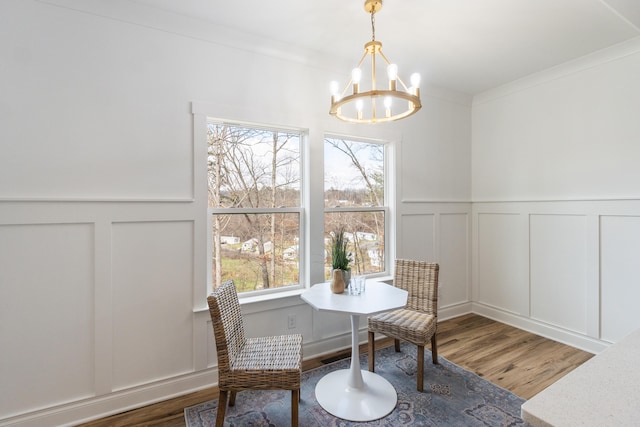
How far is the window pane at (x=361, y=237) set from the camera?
9.68 ft

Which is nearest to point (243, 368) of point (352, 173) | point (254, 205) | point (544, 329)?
point (254, 205)

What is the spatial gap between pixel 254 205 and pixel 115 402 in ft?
5.38

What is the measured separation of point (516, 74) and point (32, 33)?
4003 millimetres

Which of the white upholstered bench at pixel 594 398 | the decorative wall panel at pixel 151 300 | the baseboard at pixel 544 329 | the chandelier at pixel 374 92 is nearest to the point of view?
the white upholstered bench at pixel 594 398

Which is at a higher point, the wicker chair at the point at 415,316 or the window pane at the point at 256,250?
the window pane at the point at 256,250

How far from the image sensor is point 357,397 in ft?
6.87

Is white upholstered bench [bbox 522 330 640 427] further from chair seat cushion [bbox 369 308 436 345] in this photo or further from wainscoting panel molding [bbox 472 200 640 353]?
wainscoting panel molding [bbox 472 200 640 353]

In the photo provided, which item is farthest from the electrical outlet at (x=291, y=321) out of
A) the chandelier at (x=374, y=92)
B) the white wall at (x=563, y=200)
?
the white wall at (x=563, y=200)

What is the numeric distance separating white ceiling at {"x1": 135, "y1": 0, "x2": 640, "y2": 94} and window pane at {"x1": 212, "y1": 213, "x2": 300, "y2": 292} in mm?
1481

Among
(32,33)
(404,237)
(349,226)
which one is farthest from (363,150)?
(32,33)

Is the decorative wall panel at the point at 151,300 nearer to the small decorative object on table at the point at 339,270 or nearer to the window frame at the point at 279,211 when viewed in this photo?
the window frame at the point at 279,211

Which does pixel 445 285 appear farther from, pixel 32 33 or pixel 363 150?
pixel 32 33

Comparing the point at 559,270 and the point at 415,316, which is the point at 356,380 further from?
the point at 559,270

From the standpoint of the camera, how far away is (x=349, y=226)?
306cm
